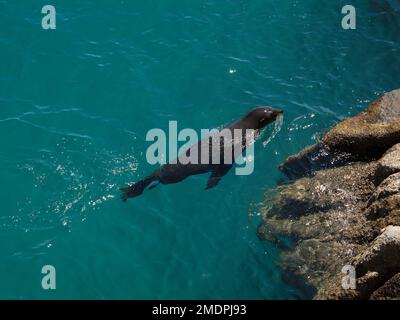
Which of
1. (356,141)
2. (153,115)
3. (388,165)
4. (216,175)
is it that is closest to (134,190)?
(216,175)

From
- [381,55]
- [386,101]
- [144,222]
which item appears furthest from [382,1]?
[144,222]

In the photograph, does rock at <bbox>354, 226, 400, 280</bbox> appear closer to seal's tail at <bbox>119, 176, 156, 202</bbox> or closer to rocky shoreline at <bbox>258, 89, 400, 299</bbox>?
rocky shoreline at <bbox>258, 89, 400, 299</bbox>

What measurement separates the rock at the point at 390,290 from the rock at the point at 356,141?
3.94 metres

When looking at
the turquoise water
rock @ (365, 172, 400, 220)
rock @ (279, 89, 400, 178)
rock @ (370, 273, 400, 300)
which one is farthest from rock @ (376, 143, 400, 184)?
rock @ (370, 273, 400, 300)

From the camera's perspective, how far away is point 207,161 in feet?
37.3

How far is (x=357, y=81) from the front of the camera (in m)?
14.6

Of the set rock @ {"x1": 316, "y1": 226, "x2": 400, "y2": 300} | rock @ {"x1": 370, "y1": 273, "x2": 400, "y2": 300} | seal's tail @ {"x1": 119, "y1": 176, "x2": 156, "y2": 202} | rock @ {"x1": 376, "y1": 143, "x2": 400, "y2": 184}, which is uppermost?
seal's tail @ {"x1": 119, "y1": 176, "x2": 156, "y2": 202}

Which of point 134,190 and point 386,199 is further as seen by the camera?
point 134,190

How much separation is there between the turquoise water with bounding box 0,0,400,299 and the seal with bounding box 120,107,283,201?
0.25 metres

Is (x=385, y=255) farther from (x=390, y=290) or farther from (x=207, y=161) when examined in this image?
(x=207, y=161)

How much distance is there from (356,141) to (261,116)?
6.83ft

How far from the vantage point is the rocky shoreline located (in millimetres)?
7688
